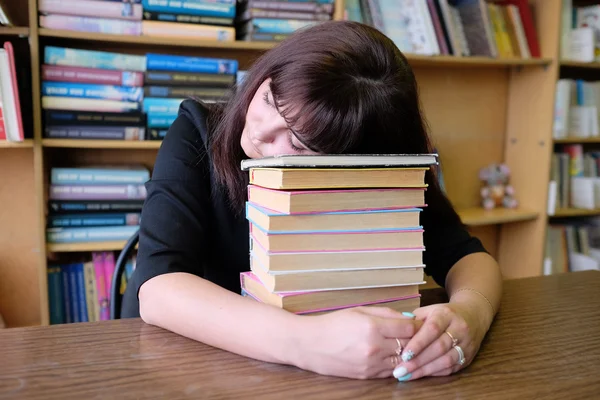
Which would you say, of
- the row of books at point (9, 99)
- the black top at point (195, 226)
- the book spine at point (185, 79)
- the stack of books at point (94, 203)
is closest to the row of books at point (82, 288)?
the stack of books at point (94, 203)

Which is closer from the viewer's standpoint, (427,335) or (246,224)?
(427,335)

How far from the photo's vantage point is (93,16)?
172 centimetres

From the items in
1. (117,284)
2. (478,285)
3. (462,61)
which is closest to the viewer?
(478,285)

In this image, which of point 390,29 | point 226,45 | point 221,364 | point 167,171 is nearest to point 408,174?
point 221,364

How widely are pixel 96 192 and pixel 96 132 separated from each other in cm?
21

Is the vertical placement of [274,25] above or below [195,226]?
above

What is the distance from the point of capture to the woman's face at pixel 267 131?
798 mm

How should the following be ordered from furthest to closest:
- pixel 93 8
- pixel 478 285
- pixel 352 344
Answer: pixel 93 8 → pixel 478 285 → pixel 352 344

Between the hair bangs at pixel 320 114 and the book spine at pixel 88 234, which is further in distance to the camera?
the book spine at pixel 88 234

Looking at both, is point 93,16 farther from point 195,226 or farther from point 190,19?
point 195,226

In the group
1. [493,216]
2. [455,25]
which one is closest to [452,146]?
[493,216]

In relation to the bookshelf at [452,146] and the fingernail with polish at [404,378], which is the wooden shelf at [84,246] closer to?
the bookshelf at [452,146]

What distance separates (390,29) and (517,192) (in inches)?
42.1

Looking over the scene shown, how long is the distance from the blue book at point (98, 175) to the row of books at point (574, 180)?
1.82m
